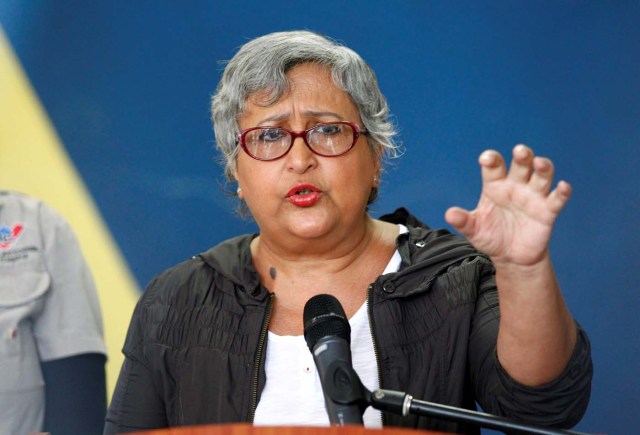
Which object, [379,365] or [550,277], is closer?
[550,277]

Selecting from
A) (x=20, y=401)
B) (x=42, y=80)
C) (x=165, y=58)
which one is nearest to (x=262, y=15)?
(x=165, y=58)

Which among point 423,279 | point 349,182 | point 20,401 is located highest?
point 349,182

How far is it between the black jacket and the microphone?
21.7 inches

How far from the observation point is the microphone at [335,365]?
139 centimetres

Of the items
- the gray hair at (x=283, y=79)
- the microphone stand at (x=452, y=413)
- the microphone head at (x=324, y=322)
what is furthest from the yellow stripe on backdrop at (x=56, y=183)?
the microphone stand at (x=452, y=413)

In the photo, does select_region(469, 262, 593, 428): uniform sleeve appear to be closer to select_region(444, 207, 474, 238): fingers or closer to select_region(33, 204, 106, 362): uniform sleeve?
select_region(444, 207, 474, 238): fingers

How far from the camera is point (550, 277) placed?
5.52ft

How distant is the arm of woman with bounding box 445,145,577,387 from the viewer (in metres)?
1.56

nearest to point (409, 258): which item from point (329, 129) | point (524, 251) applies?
point (329, 129)

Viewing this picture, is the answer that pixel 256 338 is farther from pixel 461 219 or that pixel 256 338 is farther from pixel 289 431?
pixel 289 431

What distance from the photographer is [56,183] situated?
3.16 m

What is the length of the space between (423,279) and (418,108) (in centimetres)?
106

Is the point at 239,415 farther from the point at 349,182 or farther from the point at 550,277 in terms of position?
the point at 550,277

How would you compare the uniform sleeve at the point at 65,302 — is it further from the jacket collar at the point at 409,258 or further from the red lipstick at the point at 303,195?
the red lipstick at the point at 303,195
